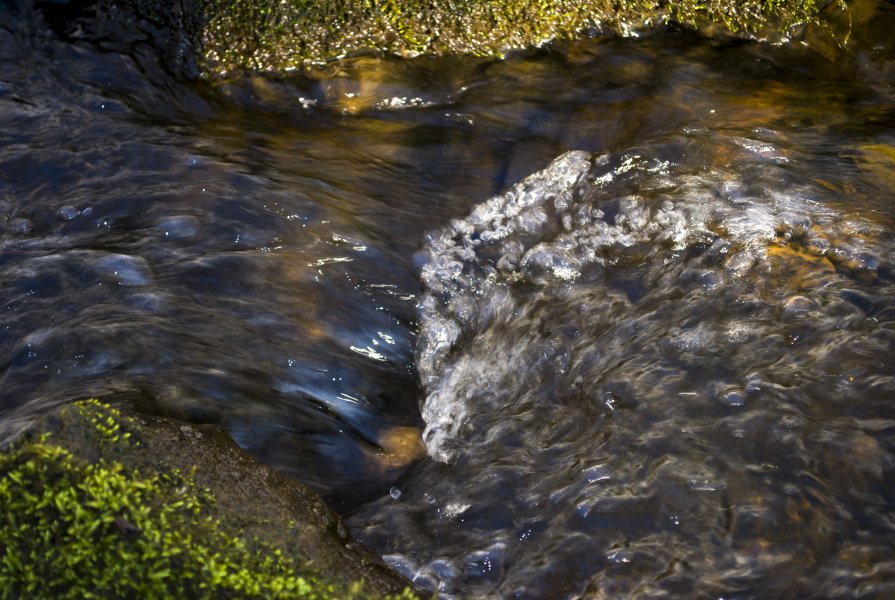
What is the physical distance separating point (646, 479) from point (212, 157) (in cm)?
273

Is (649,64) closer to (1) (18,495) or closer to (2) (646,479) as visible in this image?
(2) (646,479)

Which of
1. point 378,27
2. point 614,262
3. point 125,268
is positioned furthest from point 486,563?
point 378,27

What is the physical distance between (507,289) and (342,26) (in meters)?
2.06

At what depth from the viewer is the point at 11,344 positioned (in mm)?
3316

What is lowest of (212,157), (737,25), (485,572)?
(485,572)

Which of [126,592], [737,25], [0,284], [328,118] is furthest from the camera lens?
[737,25]

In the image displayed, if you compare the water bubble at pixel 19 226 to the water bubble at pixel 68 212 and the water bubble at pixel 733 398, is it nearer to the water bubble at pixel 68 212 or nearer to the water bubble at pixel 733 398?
the water bubble at pixel 68 212

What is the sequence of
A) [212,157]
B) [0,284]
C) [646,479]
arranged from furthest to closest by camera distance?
[212,157]
[0,284]
[646,479]

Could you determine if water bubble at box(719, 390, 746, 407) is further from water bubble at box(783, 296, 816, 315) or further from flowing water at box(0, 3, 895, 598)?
water bubble at box(783, 296, 816, 315)

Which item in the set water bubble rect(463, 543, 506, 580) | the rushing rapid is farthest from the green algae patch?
the rushing rapid

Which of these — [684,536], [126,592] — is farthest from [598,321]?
[126,592]

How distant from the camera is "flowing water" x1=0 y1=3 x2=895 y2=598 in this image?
2814 millimetres

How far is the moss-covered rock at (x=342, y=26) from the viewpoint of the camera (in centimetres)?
513

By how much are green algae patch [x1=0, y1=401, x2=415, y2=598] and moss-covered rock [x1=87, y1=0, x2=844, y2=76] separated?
3189 mm
